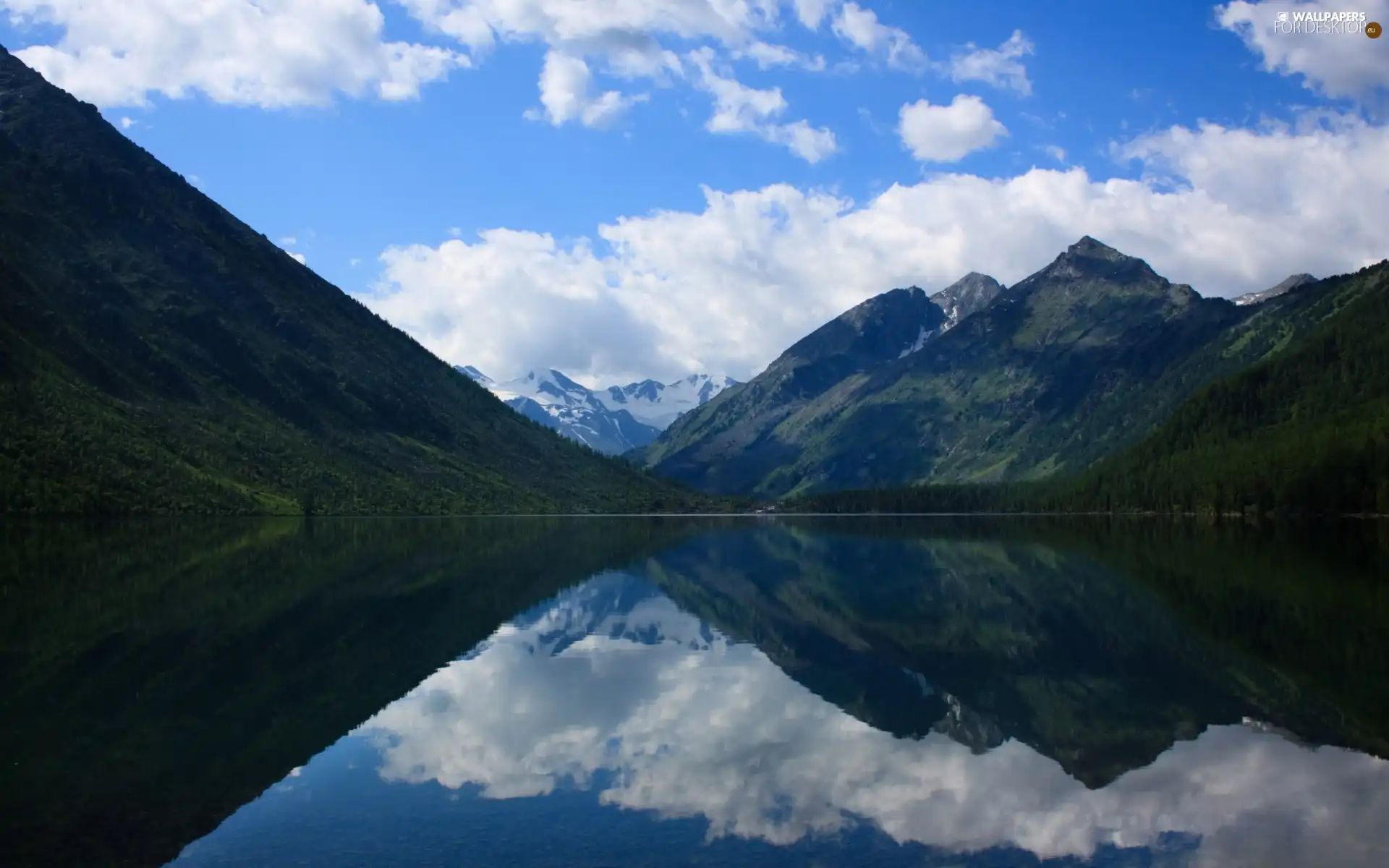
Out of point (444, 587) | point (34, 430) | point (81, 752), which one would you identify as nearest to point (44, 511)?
point (34, 430)

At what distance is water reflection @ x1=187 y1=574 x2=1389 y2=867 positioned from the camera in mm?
22438

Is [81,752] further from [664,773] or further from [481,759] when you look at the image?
[664,773]

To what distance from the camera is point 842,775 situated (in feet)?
90.0

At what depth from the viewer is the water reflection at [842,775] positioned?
73.6ft

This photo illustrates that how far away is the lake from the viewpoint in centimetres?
2223

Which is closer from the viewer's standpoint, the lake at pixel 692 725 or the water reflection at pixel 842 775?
the lake at pixel 692 725

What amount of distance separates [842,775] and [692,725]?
7561mm

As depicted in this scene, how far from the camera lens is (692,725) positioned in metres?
33.9

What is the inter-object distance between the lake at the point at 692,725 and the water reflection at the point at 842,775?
14cm

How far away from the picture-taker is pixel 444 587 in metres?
76.6

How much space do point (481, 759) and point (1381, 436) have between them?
180210 mm

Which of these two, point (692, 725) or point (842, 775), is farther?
point (692, 725)

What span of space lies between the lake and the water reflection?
0.14m

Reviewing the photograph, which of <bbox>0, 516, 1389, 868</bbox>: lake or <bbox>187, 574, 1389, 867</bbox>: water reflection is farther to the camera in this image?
<bbox>187, 574, 1389, 867</bbox>: water reflection
